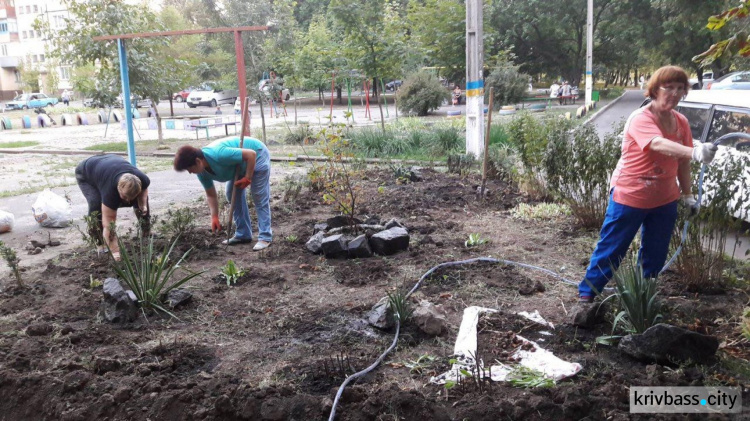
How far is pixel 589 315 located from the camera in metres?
3.78

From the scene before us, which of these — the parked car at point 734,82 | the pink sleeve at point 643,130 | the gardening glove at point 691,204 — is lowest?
the gardening glove at point 691,204

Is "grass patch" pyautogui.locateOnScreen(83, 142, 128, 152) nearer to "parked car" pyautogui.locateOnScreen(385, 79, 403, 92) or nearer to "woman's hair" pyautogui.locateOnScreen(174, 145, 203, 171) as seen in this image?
"woman's hair" pyautogui.locateOnScreen(174, 145, 203, 171)

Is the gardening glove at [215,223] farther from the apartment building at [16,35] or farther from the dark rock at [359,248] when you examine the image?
the apartment building at [16,35]

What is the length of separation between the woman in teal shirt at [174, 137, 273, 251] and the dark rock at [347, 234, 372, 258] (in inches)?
39.9

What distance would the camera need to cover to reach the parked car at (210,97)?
40.8 metres

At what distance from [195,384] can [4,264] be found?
402 cm

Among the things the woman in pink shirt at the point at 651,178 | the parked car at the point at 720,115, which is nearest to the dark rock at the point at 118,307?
the woman in pink shirt at the point at 651,178

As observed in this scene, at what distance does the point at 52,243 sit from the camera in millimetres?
6707

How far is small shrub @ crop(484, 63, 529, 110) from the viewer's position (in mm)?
26422

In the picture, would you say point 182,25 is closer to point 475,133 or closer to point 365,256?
point 475,133

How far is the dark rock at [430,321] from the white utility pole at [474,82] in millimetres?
7633

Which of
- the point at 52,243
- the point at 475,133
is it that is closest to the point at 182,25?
the point at 475,133

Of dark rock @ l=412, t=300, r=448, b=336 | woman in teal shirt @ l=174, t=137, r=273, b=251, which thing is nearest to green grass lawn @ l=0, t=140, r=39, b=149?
woman in teal shirt @ l=174, t=137, r=273, b=251

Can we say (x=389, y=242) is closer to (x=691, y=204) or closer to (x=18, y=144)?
(x=691, y=204)
